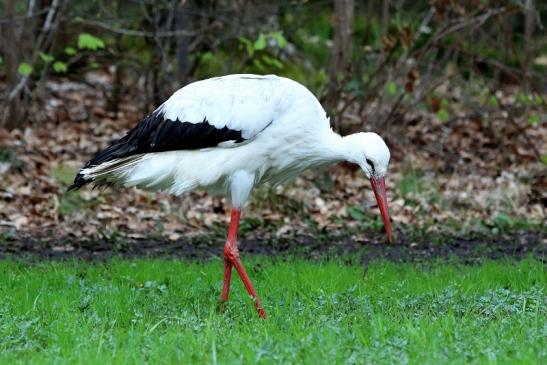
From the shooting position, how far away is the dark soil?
911 cm

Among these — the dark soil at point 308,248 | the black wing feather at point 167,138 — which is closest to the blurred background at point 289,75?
the dark soil at point 308,248

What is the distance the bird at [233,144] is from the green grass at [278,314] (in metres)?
0.57

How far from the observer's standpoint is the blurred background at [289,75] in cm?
1068

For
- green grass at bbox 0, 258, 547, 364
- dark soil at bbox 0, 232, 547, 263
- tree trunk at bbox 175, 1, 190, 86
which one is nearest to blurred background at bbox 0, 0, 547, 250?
tree trunk at bbox 175, 1, 190, 86

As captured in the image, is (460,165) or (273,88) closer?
(273,88)

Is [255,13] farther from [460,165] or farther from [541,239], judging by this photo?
[541,239]

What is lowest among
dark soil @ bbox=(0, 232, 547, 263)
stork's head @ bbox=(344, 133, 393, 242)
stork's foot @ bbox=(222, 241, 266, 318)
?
dark soil @ bbox=(0, 232, 547, 263)

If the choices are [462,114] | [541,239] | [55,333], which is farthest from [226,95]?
[462,114]

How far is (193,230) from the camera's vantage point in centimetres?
1050

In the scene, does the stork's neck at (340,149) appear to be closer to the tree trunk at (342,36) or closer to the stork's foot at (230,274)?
the stork's foot at (230,274)

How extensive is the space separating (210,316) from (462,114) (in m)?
9.94

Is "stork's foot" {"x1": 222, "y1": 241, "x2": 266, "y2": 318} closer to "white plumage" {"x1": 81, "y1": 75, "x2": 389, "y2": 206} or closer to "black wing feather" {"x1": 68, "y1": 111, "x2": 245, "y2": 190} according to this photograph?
"white plumage" {"x1": 81, "y1": 75, "x2": 389, "y2": 206}

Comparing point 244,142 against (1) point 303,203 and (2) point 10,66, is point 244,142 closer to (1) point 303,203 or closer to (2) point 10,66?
(1) point 303,203

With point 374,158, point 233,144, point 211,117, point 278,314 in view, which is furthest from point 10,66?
point 278,314
